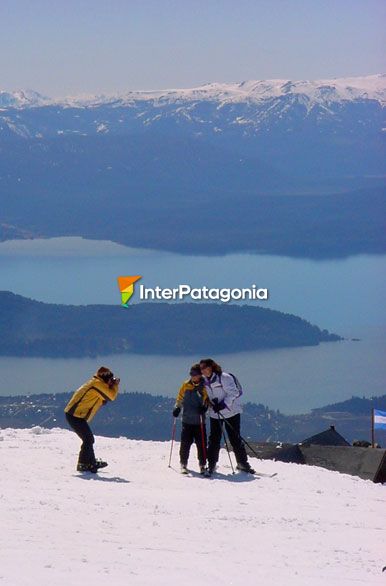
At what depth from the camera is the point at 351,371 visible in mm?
198750

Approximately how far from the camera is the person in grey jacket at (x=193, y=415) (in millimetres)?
12031

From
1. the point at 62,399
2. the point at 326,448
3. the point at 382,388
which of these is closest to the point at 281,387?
the point at 382,388

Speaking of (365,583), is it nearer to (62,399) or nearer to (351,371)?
(62,399)

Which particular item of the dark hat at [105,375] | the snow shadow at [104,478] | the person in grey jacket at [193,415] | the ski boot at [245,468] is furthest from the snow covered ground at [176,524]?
the dark hat at [105,375]

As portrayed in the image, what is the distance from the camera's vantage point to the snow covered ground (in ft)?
24.2

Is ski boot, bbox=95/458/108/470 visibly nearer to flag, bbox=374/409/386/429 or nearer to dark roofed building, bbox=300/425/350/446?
dark roofed building, bbox=300/425/350/446

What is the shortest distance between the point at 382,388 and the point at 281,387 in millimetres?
16117

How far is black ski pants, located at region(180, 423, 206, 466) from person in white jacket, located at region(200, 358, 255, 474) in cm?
9

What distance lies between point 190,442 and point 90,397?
1.18 m

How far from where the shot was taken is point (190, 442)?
12.1 metres

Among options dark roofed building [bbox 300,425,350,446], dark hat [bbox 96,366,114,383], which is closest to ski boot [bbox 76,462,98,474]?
dark hat [bbox 96,366,114,383]

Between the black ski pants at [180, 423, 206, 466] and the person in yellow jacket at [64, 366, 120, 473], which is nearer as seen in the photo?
the person in yellow jacket at [64, 366, 120, 473]

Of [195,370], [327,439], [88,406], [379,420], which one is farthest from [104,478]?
[379,420]

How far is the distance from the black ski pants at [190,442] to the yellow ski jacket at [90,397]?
0.90 meters
